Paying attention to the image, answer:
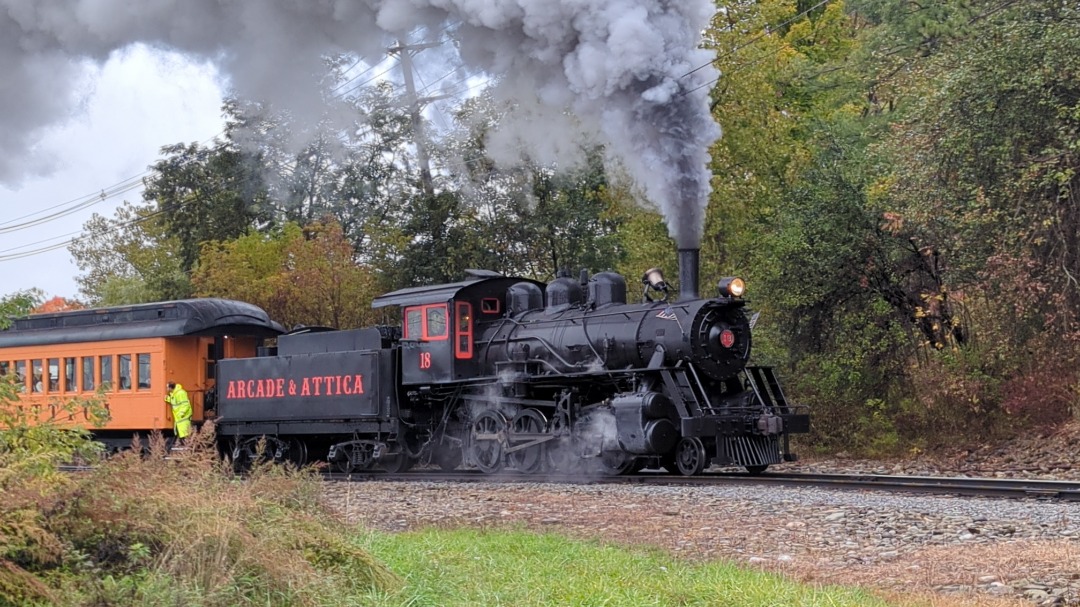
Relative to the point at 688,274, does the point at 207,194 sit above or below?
above

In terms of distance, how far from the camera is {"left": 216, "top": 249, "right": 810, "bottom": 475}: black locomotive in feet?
47.7

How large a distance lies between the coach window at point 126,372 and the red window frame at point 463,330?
690 centimetres

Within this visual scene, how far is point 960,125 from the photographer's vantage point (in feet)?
54.8

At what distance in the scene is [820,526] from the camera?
9766 mm

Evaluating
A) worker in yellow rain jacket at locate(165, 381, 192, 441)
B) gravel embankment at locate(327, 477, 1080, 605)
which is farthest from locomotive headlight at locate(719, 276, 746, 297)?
worker in yellow rain jacket at locate(165, 381, 192, 441)

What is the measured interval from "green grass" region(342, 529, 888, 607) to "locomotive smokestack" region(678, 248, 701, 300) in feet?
21.7

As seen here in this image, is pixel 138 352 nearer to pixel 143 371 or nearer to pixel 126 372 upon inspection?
pixel 143 371

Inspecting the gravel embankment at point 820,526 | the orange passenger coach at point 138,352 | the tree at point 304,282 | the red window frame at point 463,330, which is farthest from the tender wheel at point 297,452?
the tree at point 304,282

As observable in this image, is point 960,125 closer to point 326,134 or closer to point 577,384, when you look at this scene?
point 577,384

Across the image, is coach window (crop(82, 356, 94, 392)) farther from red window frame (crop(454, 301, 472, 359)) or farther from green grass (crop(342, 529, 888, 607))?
green grass (crop(342, 529, 888, 607))

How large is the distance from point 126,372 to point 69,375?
1.43 m

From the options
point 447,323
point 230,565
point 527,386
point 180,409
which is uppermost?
point 447,323

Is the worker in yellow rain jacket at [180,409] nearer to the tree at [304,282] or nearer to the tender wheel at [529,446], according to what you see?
the tender wheel at [529,446]

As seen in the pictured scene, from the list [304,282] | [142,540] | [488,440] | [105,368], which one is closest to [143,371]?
[105,368]
